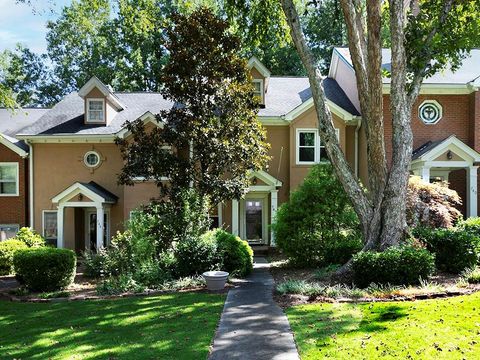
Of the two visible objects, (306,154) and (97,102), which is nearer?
(306,154)

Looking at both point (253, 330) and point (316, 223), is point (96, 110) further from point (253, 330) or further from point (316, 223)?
point (253, 330)

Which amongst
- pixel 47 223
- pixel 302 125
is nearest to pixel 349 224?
pixel 302 125

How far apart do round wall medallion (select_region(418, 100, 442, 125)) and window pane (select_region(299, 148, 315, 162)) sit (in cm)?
494

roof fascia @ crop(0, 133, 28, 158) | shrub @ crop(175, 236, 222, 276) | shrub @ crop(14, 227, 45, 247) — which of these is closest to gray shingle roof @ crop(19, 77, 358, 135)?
roof fascia @ crop(0, 133, 28, 158)

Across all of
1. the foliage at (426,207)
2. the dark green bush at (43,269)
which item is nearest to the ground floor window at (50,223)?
the dark green bush at (43,269)

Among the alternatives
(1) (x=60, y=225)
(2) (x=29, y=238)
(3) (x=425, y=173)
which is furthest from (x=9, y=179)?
(3) (x=425, y=173)

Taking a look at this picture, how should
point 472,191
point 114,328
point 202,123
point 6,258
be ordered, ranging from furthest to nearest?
point 472,191
point 6,258
point 202,123
point 114,328

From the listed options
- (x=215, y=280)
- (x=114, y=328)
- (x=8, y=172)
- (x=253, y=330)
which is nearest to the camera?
(x=253, y=330)

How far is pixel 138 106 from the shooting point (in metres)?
23.3

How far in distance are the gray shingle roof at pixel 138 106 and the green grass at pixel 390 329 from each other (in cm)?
1355

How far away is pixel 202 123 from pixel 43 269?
6.17m

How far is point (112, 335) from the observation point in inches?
286

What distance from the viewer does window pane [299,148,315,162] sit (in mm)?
20312

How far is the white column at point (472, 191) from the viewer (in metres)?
18.5
